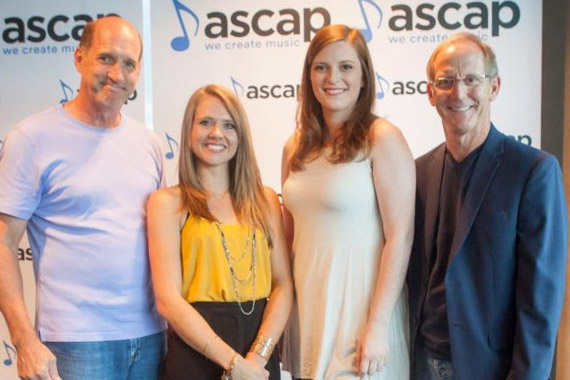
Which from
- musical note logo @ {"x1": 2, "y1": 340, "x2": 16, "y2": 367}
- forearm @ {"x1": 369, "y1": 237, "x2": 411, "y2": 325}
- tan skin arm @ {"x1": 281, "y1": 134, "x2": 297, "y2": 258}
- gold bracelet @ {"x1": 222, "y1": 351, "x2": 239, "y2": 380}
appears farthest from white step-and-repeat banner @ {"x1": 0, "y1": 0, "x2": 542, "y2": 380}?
gold bracelet @ {"x1": 222, "y1": 351, "x2": 239, "y2": 380}

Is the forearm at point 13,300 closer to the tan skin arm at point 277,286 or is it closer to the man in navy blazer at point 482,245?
the tan skin arm at point 277,286

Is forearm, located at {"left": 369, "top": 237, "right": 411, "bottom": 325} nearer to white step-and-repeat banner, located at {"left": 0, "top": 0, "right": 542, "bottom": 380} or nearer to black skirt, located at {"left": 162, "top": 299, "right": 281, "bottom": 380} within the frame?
black skirt, located at {"left": 162, "top": 299, "right": 281, "bottom": 380}

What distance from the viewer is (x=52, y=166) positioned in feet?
6.28

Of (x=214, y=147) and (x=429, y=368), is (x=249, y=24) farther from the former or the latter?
(x=429, y=368)

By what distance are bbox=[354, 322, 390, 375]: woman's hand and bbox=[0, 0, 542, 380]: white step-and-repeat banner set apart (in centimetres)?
167

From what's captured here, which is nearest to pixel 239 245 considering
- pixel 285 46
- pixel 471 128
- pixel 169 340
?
pixel 169 340

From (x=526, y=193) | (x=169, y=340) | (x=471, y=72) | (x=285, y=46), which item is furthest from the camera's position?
(x=285, y=46)

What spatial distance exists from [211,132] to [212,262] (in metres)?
0.44

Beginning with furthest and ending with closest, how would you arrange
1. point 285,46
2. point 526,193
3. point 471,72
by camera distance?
point 285,46 → point 471,72 → point 526,193

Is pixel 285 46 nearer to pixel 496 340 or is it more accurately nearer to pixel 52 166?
pixel 52 166

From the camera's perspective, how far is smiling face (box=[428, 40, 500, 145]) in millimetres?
1744

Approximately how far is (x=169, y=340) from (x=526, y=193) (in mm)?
1268

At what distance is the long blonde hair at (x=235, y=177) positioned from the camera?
6.08 feet

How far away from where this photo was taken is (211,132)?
1858mm
